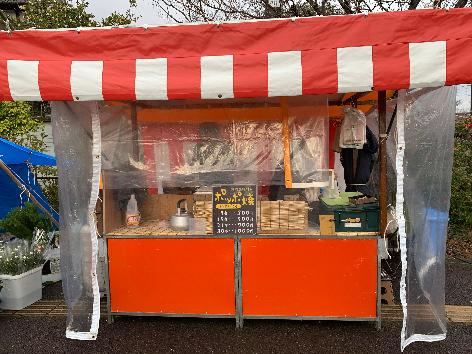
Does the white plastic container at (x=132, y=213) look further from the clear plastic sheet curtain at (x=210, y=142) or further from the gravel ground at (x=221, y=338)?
the gravel ground at (x=221, y=338)

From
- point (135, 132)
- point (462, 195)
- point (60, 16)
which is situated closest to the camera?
point (135, 132)

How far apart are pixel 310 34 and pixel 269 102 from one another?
90 cm

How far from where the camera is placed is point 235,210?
4094mm

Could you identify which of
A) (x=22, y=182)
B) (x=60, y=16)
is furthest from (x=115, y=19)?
(x=22, y=182)

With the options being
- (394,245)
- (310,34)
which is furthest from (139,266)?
(394,245)

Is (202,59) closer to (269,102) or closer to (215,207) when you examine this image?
(269,102)

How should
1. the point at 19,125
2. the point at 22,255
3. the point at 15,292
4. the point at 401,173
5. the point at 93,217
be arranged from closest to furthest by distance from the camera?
the point at 401,173
the point at 93,217
the point at 15,292
the point at 22,255
the point at 19,125

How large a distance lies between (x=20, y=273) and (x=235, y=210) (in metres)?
2.69

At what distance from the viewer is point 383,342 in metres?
3.89

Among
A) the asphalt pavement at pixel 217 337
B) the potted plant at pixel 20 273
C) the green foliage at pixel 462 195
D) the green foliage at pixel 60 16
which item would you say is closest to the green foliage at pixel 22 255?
the potted plant at pixel 20 273

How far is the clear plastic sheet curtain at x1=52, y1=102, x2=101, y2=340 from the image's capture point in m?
3.88

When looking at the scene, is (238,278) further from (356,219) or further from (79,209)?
(79,209)

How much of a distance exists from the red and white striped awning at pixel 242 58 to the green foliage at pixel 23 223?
2265mm

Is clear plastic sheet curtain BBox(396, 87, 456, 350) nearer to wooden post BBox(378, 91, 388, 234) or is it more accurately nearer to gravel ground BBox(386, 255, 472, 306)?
wooden post BBox(378, 91, 388, 234)
